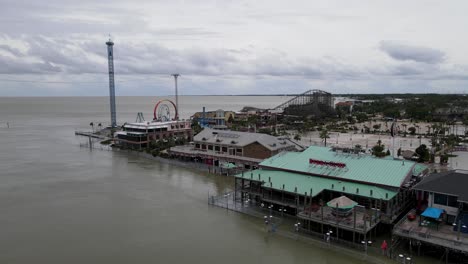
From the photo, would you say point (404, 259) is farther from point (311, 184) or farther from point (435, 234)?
point (311, 184)

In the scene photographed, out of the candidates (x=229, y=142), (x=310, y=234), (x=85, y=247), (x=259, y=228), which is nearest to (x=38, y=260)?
(x=85, y=247)

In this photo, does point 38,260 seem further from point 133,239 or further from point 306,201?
point 306,201

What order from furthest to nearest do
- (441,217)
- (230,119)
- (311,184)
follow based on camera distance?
(230,119), (311,184), (441,217)

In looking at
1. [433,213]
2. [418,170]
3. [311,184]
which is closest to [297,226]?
[311,184]

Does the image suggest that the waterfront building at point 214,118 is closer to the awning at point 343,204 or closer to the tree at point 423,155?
the tree at point 423,155

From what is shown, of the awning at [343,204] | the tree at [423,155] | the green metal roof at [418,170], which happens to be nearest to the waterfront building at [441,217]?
the awning at [343,204]

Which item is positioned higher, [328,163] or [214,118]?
[214,118]

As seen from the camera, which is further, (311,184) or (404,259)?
(311,184)
